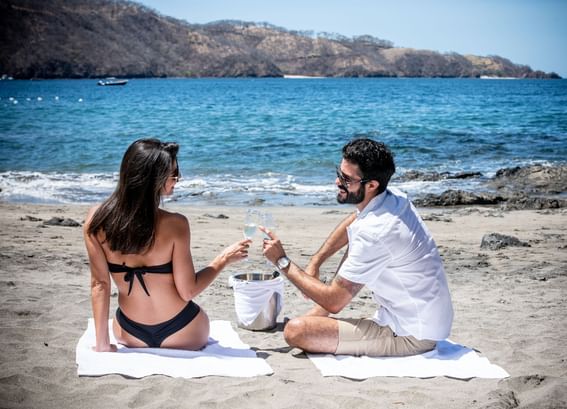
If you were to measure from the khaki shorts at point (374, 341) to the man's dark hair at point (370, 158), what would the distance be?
3.23ft

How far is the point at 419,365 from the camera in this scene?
425 cm

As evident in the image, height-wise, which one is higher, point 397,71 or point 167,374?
point 397,71

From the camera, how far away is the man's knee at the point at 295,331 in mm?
4445

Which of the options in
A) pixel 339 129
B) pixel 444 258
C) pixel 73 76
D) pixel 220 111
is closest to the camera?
pixel 444 258

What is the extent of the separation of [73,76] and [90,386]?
120 m

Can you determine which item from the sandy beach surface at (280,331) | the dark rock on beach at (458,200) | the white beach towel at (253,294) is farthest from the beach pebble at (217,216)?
the white beach towel at (253,294)

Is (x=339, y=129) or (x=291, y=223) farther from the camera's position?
(x=339, y=129)

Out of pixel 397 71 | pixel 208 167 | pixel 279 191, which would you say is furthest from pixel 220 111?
pixel 397 71

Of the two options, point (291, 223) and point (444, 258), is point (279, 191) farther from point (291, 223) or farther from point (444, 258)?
point (444, 258)

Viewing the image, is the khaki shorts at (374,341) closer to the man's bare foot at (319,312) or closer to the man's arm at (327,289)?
the man's bare foot at (319,312)

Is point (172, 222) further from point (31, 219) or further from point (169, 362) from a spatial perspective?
point (31, 219)

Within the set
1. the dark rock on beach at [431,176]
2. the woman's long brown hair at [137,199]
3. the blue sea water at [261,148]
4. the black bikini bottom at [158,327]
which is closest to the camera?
the woman's long brown hair at [137,199]

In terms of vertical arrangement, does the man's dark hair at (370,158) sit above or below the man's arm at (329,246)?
above

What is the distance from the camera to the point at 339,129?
90.4 feet
